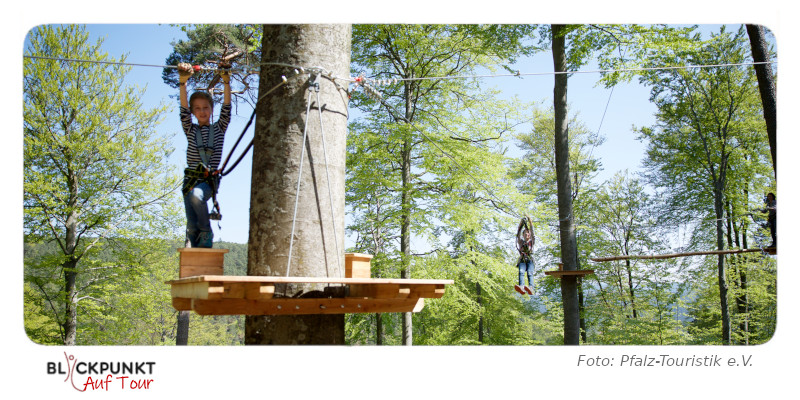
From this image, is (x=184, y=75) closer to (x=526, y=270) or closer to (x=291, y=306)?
(x=291, y=306)

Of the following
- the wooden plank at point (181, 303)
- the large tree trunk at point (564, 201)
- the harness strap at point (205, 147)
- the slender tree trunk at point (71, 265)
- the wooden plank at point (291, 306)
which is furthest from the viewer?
the slender tree trunk at point (71, 265)

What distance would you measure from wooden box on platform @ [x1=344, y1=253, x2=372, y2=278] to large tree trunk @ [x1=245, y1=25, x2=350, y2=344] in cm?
9

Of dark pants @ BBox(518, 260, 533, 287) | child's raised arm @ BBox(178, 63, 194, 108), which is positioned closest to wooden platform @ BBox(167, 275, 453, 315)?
child's raised arm @ BBox(178, 63, 194, 108)

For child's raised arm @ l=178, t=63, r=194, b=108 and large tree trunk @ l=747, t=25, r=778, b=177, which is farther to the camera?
large tree trunk @ l=747, t=25, r=778, b=177

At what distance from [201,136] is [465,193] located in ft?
28.7

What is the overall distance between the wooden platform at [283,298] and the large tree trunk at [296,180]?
7 cm

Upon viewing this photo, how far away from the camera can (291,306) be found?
7.22ft

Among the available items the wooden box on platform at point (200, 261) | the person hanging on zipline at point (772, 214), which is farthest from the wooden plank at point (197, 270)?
the person hanging on zipline at point (772, 214)

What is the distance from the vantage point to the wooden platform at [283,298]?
1.95m

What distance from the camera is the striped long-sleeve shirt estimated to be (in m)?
2.94

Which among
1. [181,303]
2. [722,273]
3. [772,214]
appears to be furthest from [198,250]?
[722,273]

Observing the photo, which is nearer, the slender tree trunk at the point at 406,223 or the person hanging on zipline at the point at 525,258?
the person hanging on zipline at the point at 525,258

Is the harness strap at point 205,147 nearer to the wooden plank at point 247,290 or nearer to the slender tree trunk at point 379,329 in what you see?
the wooden plank at point 247,290

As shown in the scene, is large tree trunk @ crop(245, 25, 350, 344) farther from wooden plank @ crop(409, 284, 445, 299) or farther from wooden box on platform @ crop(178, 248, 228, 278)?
wooden plank @ crop(409, 284, 445, 299)
